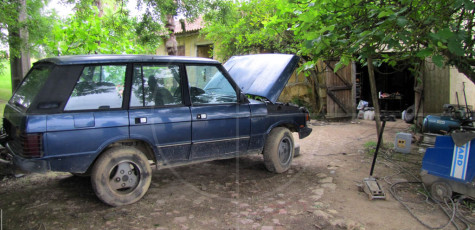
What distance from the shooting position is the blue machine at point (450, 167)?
3777 millimetres

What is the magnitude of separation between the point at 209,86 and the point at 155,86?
1.04 metres

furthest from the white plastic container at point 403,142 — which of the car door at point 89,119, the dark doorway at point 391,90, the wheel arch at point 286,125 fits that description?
the dark doorway at point 391,90

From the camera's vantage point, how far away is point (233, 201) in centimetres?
397

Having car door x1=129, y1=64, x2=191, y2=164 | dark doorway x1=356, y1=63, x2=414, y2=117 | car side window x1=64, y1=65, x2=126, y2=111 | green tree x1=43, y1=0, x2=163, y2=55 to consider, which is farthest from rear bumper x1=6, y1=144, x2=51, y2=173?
dark doorway x1=356, y1=63, x2=414, y2=117

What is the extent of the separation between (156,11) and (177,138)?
9.90 feet

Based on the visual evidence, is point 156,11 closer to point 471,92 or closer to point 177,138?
point 177,138

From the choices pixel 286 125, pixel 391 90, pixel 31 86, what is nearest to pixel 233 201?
pixel 286 125

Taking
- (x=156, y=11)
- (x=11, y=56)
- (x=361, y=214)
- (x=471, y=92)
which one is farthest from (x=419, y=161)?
(x=11, y=56)

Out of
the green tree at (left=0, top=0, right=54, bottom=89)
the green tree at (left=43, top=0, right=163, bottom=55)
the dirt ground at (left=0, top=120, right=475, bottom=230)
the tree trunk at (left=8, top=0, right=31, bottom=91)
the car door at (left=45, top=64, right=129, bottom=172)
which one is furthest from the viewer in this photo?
the green tree at (left=43, top=0, right=163, bottom=55)

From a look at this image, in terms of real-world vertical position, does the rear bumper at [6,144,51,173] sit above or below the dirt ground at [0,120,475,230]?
above

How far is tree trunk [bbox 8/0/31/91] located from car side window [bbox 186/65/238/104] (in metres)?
3.65

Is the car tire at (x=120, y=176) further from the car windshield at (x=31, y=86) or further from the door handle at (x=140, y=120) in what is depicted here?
the car windshield at (x=31, y=86)

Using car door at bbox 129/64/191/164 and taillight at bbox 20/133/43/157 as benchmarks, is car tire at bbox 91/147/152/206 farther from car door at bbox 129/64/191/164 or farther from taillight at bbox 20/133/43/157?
taillight at bbox 20/133/43/157

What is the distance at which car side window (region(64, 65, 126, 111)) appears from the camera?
11.2ft
